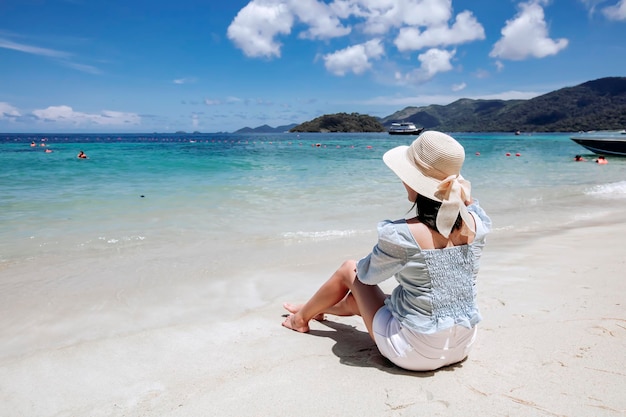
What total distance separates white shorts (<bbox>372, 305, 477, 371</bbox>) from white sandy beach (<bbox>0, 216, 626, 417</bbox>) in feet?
0.35

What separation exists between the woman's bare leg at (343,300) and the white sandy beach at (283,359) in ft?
0.55

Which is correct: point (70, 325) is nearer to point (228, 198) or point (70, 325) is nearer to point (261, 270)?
point (261, 270)

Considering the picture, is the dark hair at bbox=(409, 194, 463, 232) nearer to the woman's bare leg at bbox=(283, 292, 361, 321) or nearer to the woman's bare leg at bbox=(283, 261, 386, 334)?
the woman's bare leg at bbox=(283, 261, 386, 334)

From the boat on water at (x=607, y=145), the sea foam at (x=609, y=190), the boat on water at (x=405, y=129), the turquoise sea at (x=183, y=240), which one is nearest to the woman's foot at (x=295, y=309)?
the turquoise sea at (x=183, y=240)

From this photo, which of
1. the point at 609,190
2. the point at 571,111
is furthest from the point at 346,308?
the point at 571,111

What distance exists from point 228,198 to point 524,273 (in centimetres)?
819

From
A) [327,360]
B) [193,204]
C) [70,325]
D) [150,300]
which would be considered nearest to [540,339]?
[327,360]

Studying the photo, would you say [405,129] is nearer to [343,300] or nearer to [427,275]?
[343,300]

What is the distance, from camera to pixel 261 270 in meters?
5.40

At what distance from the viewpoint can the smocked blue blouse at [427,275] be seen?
7.98ft

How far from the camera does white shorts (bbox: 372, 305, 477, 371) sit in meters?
2.58

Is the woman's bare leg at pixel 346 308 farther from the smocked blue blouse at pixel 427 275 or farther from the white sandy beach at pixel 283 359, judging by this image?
the smocked blue blouse at pixel 427 275

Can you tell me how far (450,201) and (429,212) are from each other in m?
0.18

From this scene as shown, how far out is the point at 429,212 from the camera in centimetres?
246
